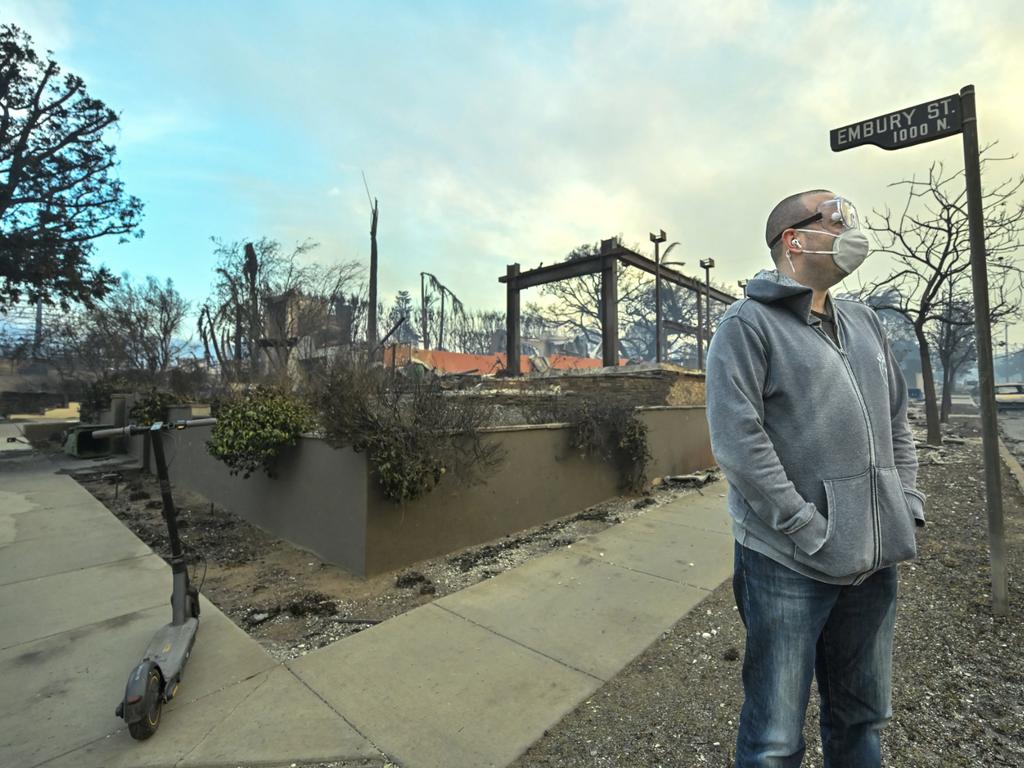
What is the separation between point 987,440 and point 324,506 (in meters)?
4.86

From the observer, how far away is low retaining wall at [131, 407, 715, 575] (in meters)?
4.21

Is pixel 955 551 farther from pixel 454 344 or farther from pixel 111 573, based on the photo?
pixel 454 344

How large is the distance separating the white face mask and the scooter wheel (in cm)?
303

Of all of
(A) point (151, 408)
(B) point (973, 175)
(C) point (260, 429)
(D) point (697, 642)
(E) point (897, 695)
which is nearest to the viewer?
(E) point (897, 695)

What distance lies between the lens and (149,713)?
7.03 feet

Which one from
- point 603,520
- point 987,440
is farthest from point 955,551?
point 603,520

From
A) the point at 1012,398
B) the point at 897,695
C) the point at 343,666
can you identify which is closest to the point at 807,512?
the point at 897,695

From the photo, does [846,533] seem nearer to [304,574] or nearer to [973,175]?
[973,175]

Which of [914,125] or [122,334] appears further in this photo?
[122,334]

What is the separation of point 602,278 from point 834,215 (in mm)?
9076

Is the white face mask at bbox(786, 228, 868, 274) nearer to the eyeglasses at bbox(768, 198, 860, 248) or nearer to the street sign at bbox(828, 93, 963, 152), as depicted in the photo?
the eyeglasses at bbox(768, 198, 860, 248)

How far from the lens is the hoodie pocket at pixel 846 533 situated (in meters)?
1.29

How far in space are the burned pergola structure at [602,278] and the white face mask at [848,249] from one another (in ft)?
29.2

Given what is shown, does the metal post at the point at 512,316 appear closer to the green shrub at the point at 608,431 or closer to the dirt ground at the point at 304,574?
the green shrub at the point at 608,431
